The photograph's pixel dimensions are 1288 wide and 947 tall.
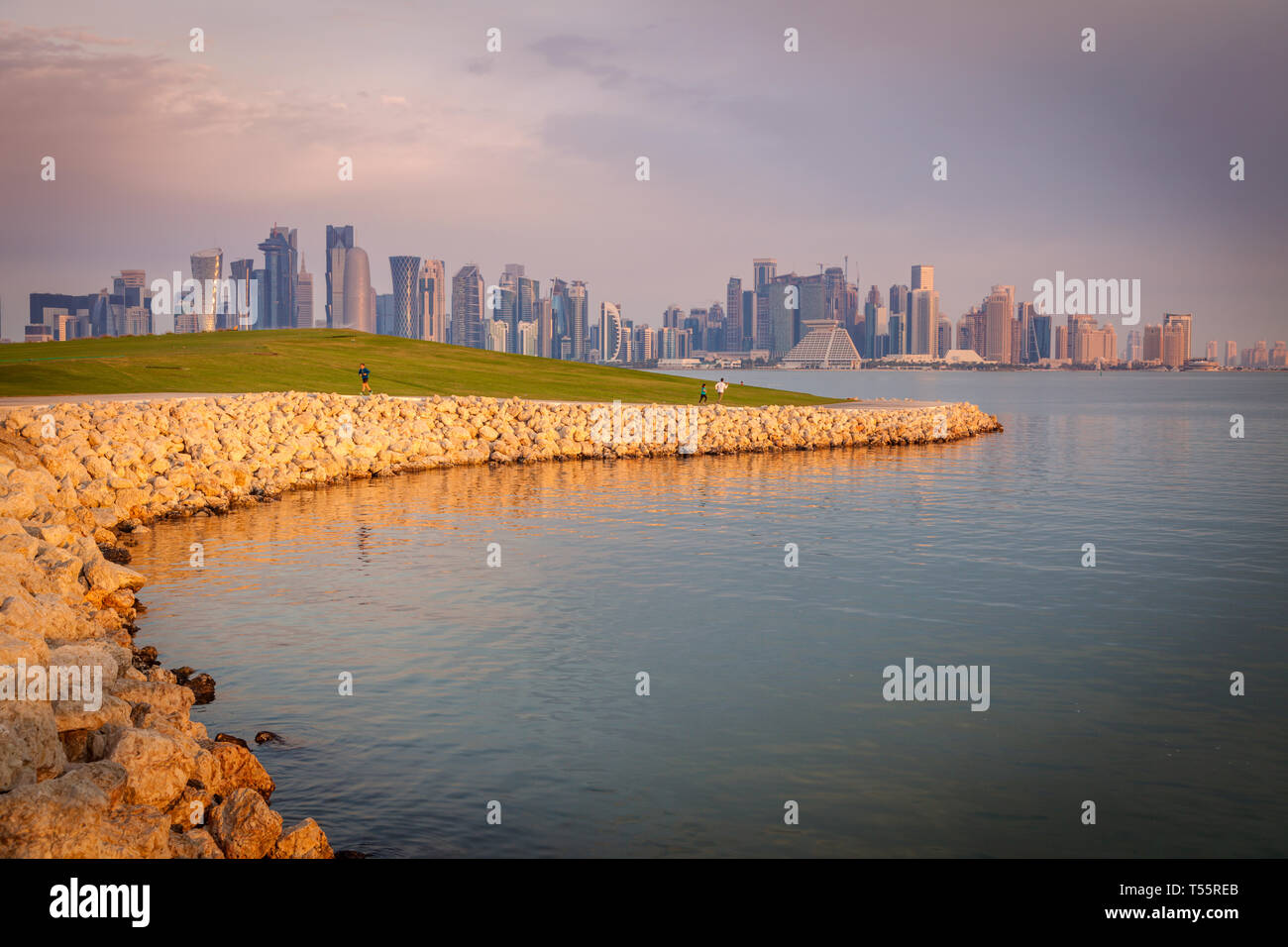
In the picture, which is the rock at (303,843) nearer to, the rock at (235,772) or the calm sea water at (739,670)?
the calm sea water at (739,670)

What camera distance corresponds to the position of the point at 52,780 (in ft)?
30.2

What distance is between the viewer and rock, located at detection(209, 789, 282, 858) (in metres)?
9.68

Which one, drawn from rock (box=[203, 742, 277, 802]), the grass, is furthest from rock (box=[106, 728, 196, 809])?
the grass

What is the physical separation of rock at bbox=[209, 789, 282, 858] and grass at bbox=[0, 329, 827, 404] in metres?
44.5

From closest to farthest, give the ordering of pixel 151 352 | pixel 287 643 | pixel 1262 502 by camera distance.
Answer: pixel 287 643, pixel 1262 502, pixel 151 352

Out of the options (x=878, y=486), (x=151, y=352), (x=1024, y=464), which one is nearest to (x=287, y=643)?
(x=878, y=486)

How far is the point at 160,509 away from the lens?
31.2m

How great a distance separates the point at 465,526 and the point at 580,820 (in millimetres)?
18725

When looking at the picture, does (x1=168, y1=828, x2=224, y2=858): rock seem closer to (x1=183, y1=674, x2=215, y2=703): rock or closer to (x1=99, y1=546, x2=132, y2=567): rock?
(x1=183, y1=674, x2=215, y2=703): rock

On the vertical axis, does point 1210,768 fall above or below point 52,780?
below

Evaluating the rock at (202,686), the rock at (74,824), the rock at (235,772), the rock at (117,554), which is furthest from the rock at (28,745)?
the rock at (117,554)

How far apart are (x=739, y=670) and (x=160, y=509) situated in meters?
21.9

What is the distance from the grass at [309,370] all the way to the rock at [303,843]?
148 feet

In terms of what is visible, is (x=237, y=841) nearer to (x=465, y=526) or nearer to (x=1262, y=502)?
(x=465, y=526)
